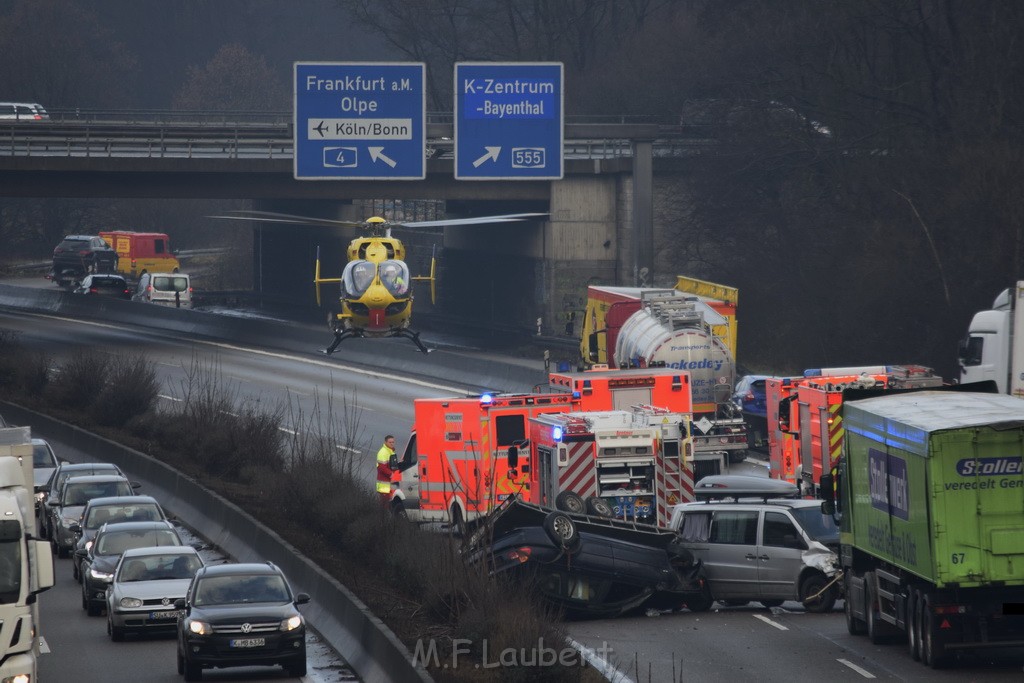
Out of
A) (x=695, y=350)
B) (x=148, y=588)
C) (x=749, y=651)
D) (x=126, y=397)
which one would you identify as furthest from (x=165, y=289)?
(x=749, y=651)

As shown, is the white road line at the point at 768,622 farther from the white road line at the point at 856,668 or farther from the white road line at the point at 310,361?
the white road line at the point at 310,361

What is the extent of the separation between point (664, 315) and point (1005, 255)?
1110cm

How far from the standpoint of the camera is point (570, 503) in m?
24.4

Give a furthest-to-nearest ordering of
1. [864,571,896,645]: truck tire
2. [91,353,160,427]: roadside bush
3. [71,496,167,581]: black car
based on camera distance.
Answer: [91,353,160,427]: roadside bush < [71,496,167,581]: black car < [864,571,896,645]: truck tire

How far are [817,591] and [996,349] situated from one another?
456 inches

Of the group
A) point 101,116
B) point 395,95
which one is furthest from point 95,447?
point 101,116

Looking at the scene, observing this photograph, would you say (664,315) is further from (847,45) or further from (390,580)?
(847,45)

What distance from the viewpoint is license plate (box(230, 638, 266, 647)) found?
18.3 meters

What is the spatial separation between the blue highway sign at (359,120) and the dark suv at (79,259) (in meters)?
40.9

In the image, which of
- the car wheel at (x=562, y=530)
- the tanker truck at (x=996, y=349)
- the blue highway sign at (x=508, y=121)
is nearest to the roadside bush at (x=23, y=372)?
the blue highway sign at (x=508, y=121)

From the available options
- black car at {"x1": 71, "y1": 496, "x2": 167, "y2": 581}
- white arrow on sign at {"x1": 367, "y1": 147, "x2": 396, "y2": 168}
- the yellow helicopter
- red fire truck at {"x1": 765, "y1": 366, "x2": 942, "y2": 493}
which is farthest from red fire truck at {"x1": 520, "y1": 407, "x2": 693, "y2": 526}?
white arrow on sign at {"x1": 367, "y1": 147, "x2": 396, "y2": 168}

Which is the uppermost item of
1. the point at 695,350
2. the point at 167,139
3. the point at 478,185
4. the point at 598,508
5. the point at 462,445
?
the point at 167,139

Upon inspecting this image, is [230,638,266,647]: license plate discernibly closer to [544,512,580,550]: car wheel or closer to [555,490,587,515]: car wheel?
[544,512,580,550]: car wheel

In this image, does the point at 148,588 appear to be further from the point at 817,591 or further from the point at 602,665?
the point at 817,591
